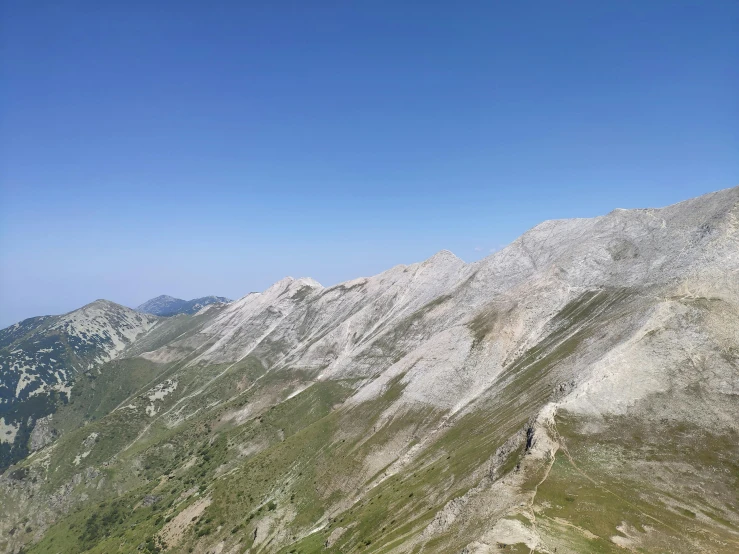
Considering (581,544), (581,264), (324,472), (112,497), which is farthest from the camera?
(112,497)

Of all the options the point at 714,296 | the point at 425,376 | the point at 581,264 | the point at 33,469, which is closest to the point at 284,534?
the point at 425,376

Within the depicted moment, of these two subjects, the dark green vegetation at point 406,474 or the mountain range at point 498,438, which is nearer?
the dark green vegetation at point 406,474

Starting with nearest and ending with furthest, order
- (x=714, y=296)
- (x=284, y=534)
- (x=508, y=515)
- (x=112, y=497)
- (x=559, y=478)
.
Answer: (x=508, y=515), (x=559, y=478), (x=714, y=296), (x=284, y=534), (x=112, y=497)

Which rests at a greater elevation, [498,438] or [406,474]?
[498,438]

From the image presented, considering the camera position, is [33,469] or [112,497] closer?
[112,497]

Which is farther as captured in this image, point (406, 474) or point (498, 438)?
point (406, 474)

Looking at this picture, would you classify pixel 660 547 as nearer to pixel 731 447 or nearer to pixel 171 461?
pixel 731 447

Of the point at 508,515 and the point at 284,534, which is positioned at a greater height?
the point at 508,515

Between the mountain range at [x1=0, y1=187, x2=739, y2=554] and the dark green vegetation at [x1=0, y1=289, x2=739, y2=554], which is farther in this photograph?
the mountain range at [x1=0, y1=187, x2=739, y2=554]
